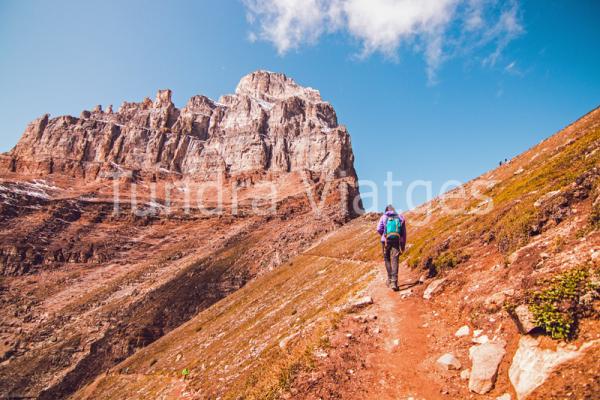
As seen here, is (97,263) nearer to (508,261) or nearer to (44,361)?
(44,361)

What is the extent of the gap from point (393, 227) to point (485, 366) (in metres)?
9.32

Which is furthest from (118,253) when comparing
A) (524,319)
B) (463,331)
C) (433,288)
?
(524,319)

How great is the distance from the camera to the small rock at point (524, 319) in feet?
23.7

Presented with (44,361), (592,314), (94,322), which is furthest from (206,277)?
(592,314)

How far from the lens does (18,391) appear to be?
63.1m

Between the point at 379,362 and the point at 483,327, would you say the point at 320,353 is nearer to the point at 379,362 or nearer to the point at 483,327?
the point at 379,362

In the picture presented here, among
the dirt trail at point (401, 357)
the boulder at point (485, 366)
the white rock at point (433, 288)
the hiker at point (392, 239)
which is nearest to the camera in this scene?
the boulder at point (485, 366)

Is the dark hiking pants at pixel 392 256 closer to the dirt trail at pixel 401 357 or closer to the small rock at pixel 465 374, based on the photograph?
the dirt trail at pixel 401 357

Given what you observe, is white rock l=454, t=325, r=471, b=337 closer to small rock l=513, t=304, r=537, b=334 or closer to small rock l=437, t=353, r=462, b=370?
small rock l=437, t=353, r=462, b=370

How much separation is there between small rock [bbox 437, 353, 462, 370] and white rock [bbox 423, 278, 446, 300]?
15.2 feet

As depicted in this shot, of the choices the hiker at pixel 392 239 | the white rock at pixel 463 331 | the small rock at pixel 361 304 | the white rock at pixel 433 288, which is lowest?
the white rock at pixel 463 331

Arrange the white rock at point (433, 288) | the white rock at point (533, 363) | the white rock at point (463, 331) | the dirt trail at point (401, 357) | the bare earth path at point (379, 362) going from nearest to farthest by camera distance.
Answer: the white rock at point (533, 363) → the dirt trail at point (401, 357) → the bare earth path at point (379, 362) → the white rock at point (463, 331) → the white rock at point (433, 288)

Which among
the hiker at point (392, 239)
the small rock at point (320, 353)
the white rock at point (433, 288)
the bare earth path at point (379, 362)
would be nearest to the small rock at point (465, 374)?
the bare earth path at point (379, 362)

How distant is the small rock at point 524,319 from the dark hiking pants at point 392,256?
833cm
